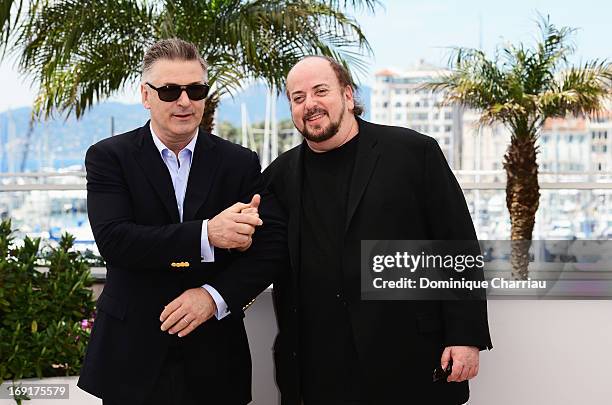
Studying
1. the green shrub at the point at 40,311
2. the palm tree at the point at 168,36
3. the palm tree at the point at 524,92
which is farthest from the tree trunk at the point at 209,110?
the green shrub at the point at 40,311

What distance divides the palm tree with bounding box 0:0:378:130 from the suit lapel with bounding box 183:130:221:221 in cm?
518

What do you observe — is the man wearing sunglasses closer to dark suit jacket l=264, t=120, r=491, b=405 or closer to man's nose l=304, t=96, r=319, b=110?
dark suit jacket l=264, t=120, r=491, b=405

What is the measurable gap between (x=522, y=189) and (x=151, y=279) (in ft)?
28.7

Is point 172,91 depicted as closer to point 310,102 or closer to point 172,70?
point 172,70

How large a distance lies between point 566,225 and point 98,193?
9.45 metres

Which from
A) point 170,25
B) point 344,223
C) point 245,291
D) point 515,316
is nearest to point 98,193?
point 245,291

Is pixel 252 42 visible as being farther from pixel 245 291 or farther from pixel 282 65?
pixel 245 291

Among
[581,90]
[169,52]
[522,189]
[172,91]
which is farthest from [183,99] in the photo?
[522,189]

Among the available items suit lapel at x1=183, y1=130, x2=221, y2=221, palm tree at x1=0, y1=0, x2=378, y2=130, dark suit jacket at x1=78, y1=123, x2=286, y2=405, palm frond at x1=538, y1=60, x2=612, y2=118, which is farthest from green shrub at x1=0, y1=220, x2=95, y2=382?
palm frond at x1=538, y1=60, x2=612, y2=118

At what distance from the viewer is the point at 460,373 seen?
2.46 m

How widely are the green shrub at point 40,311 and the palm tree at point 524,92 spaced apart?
276 inches

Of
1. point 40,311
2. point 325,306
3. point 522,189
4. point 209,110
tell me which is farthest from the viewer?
point 522,189

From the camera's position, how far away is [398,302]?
251 centimetres

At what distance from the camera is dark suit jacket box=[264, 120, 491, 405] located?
245 centimetres
